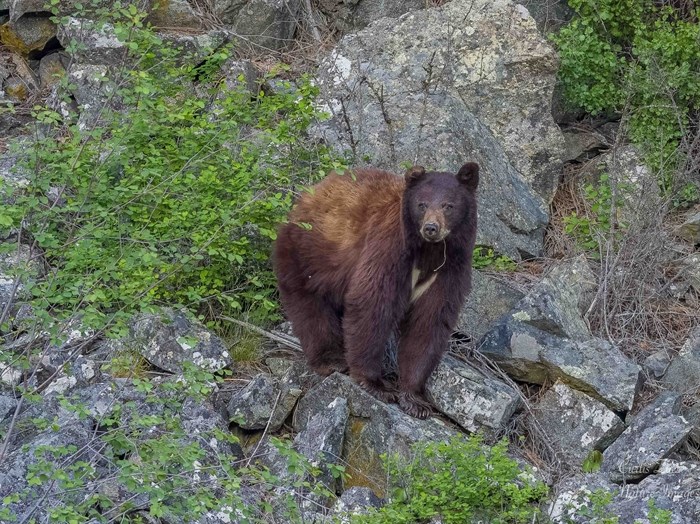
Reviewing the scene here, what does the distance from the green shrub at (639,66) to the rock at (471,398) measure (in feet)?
11.6

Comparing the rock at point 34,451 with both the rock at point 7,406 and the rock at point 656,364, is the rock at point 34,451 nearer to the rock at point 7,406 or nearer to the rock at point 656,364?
the rock at point 7,406

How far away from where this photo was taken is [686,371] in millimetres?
8945

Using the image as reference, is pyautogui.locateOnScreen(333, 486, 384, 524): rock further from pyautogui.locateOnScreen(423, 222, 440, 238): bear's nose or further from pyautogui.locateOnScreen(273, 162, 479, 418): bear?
pyautogui.locateOnScreen(423, 222, 440, 238): bear's nose

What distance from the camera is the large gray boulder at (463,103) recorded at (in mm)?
10422

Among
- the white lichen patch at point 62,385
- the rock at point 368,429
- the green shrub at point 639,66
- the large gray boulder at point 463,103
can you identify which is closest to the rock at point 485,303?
the large gray boulder at point 463,103

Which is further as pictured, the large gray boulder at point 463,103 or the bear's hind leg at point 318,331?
the large gray boulder at point 463,103

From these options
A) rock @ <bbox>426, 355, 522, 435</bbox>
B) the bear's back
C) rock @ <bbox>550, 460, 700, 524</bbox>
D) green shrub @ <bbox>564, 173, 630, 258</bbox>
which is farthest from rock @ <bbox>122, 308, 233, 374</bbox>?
green shrub @ <bbox>564, 173, 630, 258</bbox>

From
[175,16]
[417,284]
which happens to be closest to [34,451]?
[417,284]

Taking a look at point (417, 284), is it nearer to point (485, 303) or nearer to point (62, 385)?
point (485, 303)

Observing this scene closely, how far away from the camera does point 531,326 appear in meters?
9.07

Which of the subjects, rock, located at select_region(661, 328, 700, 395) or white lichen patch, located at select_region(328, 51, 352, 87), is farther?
white lichen patch, located at select_region(328, 51, 352, 87)

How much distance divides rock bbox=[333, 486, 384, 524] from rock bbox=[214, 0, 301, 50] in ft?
20.8

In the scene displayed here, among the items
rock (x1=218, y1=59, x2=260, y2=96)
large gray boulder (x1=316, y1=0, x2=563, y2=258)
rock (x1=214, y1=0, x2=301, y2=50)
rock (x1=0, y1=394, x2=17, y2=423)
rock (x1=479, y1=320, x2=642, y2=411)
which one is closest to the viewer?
rock (x1=0, y1=394, x2=17, y2=423)

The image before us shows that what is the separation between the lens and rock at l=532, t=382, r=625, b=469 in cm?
827
